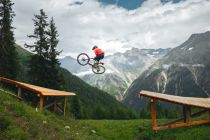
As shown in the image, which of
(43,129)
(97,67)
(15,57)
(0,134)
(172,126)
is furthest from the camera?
(15,57)

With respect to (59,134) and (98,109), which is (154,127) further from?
(98,109)

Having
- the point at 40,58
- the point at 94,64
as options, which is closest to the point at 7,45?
the point at 40,58

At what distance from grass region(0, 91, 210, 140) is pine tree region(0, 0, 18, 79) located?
85.0ft

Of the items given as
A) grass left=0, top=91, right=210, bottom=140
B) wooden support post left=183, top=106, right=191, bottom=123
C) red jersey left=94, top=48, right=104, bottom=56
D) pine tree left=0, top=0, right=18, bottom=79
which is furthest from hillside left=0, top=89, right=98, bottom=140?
pine tree left=0, top=0, right=18, bottom=79

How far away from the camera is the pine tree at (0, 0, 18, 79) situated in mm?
52662

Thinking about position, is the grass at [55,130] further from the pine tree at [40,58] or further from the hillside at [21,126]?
the pine tree at [40,58]

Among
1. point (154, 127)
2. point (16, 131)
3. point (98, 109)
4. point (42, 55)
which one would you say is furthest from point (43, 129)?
point (98, 109)

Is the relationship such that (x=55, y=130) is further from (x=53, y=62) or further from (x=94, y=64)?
(x=53, y=62)

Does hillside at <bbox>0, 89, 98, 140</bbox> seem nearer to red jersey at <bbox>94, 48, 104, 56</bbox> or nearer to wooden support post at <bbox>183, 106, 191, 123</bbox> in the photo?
red jersey at <bbox>94, 48, 104, 56</bbox>

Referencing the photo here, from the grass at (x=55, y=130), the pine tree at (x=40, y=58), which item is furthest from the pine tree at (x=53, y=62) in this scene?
the grass at (x=55, y=130)

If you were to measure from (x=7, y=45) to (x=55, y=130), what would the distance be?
3523 centimetres

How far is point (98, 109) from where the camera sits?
112750 mm

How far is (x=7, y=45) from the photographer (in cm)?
5444

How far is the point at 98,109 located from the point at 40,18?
6162cm
